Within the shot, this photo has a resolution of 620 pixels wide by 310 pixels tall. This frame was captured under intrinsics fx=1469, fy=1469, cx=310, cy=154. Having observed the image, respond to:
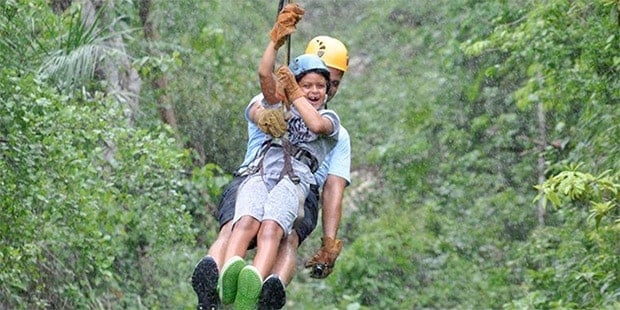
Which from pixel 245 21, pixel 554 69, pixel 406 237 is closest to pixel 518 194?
pixel 406 237

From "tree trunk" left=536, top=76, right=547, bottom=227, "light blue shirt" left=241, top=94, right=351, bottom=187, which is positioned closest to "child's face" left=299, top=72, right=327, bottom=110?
"light blue shirt" left=241, top=94, right=351, bottom=187

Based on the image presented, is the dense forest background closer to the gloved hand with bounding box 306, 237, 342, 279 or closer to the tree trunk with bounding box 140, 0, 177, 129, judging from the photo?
the tree trunk with bounding box 140, 0, 177, 129

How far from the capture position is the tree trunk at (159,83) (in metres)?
14.7

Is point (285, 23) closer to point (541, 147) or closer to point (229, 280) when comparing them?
point (229, 280)

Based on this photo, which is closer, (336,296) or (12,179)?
(12,179)

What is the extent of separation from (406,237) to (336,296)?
1.47 metres

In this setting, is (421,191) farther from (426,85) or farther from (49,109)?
(49,109)

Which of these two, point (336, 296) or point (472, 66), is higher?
point (472, 66)

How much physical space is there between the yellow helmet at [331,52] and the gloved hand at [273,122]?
632mm

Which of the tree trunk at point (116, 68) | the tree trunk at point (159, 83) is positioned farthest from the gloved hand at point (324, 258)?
the tree trunk at point (159, 83)

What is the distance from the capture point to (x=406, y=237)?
16.4 m

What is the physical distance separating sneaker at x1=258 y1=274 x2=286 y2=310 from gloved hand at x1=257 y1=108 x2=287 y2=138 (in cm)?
62

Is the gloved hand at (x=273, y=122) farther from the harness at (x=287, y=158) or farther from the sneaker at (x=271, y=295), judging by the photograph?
the sneaker at (x=271, y=295)

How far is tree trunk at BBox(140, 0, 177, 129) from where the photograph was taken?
1470cm
